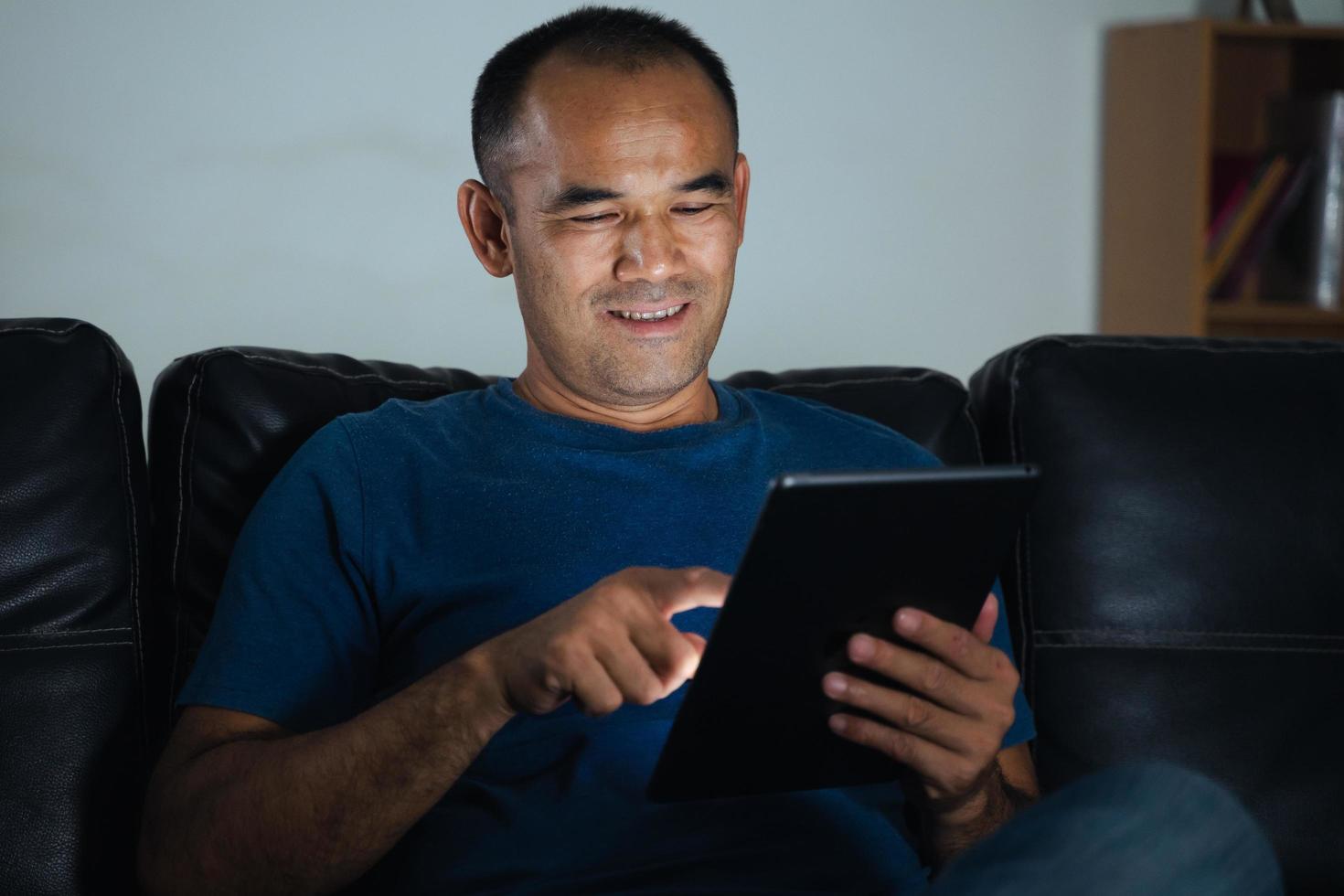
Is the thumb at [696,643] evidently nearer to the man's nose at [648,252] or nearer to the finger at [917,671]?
the finger at [917,671]

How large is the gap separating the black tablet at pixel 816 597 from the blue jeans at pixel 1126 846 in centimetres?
17

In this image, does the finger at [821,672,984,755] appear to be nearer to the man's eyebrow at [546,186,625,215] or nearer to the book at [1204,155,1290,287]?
the man's eyebrow at [546,186,625,215]

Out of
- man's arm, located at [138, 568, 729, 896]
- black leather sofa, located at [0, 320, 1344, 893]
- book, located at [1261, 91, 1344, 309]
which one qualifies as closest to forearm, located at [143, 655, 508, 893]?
man's arm, located at [138, 568, 729, 896]

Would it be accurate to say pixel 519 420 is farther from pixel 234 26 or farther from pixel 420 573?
pixel 234 26

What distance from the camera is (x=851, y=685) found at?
0.92m

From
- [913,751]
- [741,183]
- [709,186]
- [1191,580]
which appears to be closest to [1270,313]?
[1191,580]

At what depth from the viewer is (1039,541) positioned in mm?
1515

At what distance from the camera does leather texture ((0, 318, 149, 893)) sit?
1.22m

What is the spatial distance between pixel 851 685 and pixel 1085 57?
242 cm

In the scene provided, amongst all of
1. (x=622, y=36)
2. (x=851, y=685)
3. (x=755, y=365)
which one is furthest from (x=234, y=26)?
(x=851, y=685)

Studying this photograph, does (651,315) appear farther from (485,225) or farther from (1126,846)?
(1126,846)

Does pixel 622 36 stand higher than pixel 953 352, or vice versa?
pixel 622 36

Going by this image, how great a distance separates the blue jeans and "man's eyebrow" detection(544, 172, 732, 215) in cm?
73

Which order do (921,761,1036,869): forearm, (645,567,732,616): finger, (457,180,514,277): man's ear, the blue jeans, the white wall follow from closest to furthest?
1. the blue jeans
2. (645,567,732,616): finger
3. (921,761,1036,869): forearm
4. (457,180,514,277): man's ear
5. the white wall
